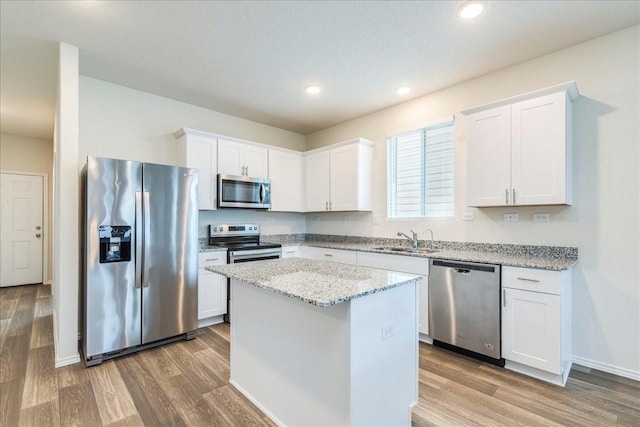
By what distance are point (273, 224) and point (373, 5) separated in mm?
3344

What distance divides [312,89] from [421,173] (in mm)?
1658

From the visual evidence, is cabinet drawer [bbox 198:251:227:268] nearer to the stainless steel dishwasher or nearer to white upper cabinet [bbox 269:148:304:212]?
white upper cabinet [bbox 269:148:304:212]

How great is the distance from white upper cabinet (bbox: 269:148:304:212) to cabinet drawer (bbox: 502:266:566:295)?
9.84 feet

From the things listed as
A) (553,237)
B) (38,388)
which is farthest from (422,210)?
(38,388)

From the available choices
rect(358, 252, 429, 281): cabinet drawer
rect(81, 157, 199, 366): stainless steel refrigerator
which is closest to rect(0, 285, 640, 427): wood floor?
rect(81, 157, 199, 366): stainless steel refrigerator

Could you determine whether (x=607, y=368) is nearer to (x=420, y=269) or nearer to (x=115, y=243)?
(x=420, y=269)

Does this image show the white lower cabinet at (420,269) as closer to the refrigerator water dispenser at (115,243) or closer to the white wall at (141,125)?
the white wall at (141,125)

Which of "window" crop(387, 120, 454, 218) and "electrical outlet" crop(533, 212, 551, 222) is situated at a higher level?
"window" crop(387, 120, 454, 218)

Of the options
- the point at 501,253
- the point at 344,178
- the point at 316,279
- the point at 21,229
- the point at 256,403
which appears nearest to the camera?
the point at 316,279

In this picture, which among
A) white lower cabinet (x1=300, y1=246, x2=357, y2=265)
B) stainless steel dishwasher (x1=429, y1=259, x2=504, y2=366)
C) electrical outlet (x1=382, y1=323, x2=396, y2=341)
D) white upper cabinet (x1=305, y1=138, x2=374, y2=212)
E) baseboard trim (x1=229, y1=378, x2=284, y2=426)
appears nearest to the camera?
electrical outlet (x1=382, y1=323, x2=396, y2=341)

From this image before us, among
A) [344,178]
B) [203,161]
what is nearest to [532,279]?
[344,178]

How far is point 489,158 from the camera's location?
2.82 metres

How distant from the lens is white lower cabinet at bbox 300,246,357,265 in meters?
3.70

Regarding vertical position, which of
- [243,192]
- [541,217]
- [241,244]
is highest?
[243,192]
